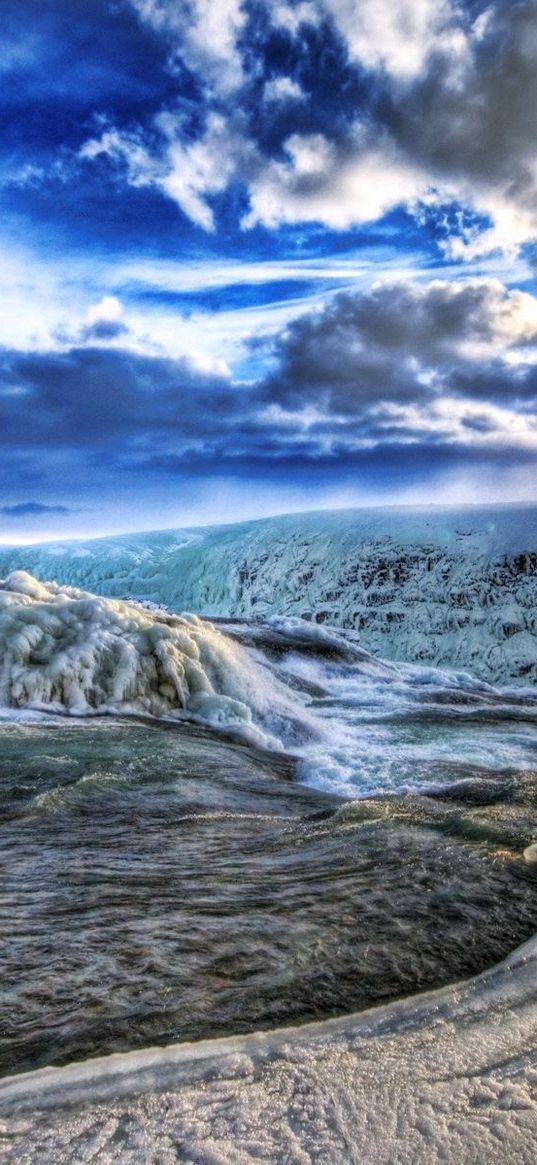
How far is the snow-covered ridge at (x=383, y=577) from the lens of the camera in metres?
32.5

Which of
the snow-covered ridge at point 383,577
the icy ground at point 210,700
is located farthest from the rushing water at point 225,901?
the snow-covered ridge at point 383,577

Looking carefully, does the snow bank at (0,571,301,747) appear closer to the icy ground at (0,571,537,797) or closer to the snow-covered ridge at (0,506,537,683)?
the icy ground at (0,571,537,797)

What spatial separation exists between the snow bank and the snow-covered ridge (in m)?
22.0

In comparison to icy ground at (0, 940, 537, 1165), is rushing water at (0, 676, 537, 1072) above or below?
below

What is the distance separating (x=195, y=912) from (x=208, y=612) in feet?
134

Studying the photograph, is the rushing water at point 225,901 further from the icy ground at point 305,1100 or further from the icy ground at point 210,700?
the icy ground at point 210,700

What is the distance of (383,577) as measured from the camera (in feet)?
123

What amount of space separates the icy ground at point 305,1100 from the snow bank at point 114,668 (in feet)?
24.1

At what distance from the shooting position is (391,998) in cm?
239

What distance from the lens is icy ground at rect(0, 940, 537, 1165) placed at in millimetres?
1592

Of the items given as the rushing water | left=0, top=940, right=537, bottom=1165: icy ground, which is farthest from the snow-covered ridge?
left=0, top=940, right=537, bottom=1165: icy ground

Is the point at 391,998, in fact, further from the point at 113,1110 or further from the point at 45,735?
the point at 45,735

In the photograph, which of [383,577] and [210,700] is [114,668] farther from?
[383,577]

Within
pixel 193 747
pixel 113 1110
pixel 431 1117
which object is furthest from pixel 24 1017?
pixel 193 747
